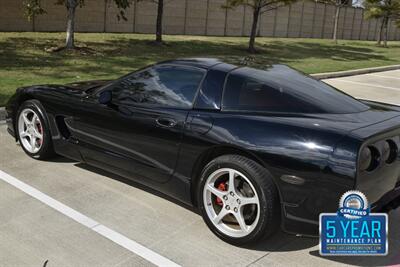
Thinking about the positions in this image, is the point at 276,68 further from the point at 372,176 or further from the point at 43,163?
the point at 43,163

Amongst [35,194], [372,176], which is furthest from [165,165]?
[372,176]

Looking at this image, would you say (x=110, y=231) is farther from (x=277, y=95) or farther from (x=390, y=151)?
(x=390, y=151)

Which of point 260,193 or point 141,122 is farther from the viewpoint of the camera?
point 141,122

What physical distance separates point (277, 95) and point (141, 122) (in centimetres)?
117

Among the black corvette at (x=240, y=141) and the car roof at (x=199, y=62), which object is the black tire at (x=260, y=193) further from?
the car roof at (x=199, y=62)

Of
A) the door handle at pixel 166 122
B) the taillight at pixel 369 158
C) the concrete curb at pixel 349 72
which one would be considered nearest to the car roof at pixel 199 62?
the door handle at pixel 166 122

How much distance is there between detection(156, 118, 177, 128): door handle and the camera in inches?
149

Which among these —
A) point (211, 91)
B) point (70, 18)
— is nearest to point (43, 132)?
point (211, 91)

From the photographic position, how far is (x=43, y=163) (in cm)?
505

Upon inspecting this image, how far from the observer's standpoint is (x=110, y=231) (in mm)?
3639

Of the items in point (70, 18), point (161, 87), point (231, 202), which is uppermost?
point (70, 18)

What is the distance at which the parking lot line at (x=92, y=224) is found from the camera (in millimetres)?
3292

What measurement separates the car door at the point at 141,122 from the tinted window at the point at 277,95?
34cm
